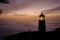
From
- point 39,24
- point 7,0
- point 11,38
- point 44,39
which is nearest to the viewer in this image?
point 7,0

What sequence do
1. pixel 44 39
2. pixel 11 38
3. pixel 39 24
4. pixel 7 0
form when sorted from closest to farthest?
pixel 7 0, pixel 44 39, pixel 11 38, pixel 39 24

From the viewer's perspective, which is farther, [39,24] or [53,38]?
[39,24]

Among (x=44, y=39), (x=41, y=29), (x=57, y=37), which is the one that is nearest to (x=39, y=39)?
(x=44, y=39)

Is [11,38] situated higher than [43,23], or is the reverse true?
[43,23]

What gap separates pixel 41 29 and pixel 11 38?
312 centimetres

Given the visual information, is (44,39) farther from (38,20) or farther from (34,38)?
(38,20)

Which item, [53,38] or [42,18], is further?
[42,18]

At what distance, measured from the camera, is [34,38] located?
13.6 meters

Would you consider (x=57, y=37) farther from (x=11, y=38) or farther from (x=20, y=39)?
(x=11, y=38)

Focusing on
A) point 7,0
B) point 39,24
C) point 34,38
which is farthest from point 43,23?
point 7,0

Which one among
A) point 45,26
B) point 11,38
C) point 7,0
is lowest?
point 11,38

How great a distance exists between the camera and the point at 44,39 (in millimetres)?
13281

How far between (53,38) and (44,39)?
2.44 ft

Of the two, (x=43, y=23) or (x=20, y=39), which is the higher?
(x=43, y=23)
